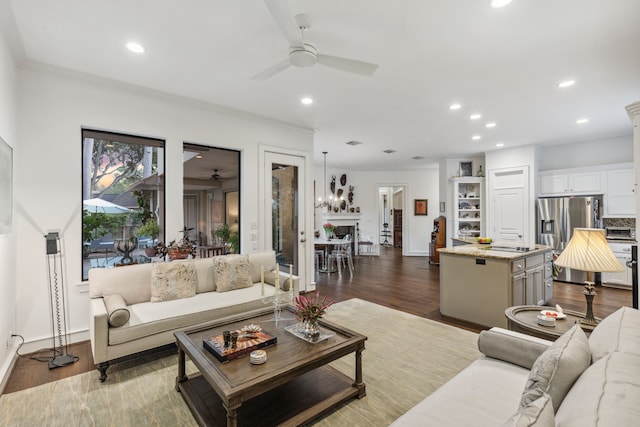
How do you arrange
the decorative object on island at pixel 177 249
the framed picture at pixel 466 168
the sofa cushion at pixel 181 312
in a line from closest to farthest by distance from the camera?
1. the sofa cushion at pixel 181 312
2. the decorative object on island at pixel 177 249
3. the framed picture at pixel 466 168

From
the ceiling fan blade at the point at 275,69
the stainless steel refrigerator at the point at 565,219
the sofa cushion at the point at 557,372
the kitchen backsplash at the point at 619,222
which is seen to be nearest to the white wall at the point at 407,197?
the stainless steel refrigerator at the point at 565,219

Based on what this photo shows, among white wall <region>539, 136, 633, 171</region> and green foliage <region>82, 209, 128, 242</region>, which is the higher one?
white wall <region>539, 136, 633, 171</region>

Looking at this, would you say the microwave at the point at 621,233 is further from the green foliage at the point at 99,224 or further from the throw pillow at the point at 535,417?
the green foliage at the point at 99,224

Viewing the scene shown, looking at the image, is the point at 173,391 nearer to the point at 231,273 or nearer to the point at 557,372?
the point at 231,273

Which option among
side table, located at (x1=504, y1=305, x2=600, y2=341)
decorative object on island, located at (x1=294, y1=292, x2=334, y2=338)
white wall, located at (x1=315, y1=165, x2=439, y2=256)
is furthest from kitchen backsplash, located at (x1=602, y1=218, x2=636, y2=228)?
decorative object on island, located at (x1=294, y1=292, x2=334, y2=338)

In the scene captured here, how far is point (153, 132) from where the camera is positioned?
3760 millimetres

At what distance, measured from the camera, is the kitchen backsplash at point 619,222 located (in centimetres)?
568

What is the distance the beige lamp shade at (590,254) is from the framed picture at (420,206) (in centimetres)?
777

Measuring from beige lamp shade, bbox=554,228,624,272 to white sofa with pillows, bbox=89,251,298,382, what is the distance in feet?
7.51

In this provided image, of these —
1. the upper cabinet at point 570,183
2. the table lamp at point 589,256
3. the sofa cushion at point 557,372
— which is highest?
the upper cabinet at point 570,183

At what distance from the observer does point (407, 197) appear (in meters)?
9.97

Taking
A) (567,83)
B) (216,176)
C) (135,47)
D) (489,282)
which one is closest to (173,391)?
(135,47)

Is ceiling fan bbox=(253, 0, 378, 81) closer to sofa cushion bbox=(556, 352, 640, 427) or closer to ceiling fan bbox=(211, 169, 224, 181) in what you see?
sofa cushion bbox=(556, 352, 640, 427)

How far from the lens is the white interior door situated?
496cm
